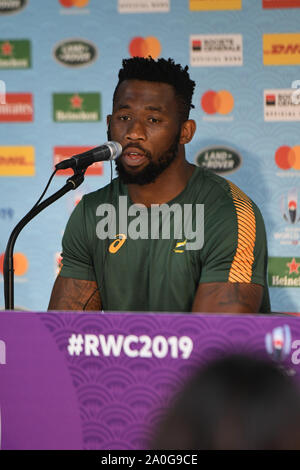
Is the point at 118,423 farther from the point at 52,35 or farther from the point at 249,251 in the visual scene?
the point at 52,35

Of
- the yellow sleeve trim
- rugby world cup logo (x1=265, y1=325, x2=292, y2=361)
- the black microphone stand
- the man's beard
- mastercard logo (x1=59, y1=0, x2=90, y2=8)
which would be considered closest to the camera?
rugby world cup logo (x1=265, y1=325, x2=292, y2=361)

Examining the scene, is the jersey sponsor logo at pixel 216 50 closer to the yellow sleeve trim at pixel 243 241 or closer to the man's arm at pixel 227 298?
the yellow sleeve trim at pixel 243 241

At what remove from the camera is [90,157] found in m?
1.36

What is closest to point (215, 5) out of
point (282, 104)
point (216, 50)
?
point (216, 50)

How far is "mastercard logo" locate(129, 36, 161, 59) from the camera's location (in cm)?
256

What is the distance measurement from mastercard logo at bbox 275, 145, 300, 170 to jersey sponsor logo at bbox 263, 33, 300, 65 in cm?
41

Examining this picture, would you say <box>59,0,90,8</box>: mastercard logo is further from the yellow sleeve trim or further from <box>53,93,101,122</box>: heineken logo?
the yellow sleeve trim

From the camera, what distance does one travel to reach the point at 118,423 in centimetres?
65

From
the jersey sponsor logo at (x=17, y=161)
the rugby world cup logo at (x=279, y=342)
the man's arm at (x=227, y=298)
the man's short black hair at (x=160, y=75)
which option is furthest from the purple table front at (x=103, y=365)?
the jersey sponsor logo at (x=17, y=161)

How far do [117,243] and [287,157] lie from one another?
1.10 m

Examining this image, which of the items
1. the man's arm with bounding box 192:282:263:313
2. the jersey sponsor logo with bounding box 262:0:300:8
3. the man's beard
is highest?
the jersey sponsor logo with bounding box 262:0:300:8

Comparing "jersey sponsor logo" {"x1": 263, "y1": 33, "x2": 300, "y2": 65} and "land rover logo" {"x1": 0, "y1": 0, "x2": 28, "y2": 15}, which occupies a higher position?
"land rover logo" {"x1": 0, "y1": 0, "x2": 28, "y2": 15}

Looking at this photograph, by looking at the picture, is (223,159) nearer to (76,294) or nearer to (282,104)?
(282,104)

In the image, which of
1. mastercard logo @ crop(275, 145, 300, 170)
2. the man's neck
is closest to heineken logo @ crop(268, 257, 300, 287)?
mastercard logo @ crop(275, 145, 300, 170)
